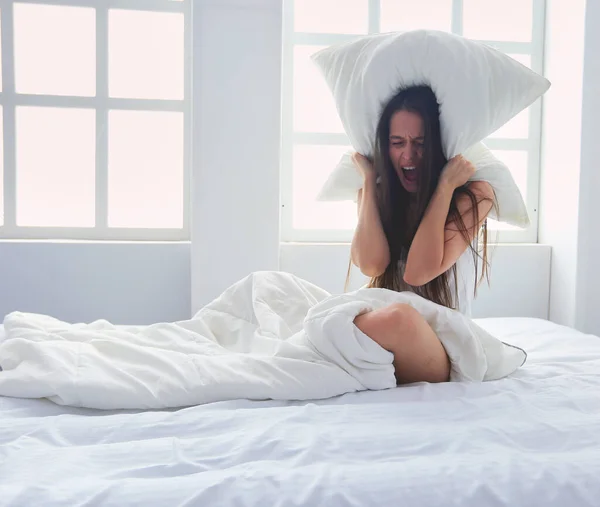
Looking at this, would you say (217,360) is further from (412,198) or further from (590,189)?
(590,189)

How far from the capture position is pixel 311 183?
8.29ft

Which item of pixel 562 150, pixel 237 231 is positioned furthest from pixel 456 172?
pixel 562 150

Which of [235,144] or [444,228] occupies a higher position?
[235,144]

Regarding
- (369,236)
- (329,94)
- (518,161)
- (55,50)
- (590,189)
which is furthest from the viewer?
(518,161)

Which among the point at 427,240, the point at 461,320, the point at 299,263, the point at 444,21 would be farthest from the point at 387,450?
the point at 444,21

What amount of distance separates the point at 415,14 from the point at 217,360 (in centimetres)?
206

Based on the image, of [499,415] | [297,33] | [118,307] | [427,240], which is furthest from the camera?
[297,33]

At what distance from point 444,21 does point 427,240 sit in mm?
1689

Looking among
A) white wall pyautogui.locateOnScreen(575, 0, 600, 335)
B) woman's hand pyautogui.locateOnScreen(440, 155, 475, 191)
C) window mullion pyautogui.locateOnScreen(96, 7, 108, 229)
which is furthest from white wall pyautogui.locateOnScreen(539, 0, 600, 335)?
window mullion pyautogui.locateOnScreen(96, 7, 108, 229)

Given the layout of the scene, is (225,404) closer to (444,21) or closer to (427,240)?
(427,240)

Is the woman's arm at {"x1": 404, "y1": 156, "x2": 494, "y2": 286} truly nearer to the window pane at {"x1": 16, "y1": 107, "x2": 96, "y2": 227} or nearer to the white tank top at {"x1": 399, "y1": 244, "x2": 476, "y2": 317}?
the white tank top at {"x1": 399, "y1": 244, "x2": 476, "y2": 317}

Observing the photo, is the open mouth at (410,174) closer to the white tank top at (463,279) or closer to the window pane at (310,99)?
the white tank top at (463,279)

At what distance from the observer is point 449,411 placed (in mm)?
906

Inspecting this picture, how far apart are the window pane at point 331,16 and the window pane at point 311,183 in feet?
1.67
